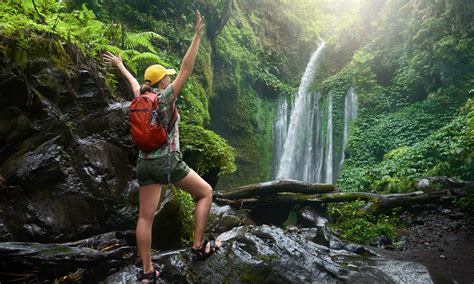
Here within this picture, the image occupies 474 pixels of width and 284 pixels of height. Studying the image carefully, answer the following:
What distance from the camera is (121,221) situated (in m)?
4.48

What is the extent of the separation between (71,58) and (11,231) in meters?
2.37

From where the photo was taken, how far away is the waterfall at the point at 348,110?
61.9 feet

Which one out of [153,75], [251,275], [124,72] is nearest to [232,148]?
[124,72]

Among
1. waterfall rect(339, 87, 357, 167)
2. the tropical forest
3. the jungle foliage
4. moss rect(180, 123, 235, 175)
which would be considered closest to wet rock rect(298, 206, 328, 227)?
the tropical forest

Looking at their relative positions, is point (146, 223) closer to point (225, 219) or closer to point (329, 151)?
point (225, 219)

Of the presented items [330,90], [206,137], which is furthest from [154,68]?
[330,90]

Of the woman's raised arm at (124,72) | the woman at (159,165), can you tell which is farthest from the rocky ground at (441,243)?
the woman's raised arm at (124,72)

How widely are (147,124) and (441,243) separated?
6.72 metres

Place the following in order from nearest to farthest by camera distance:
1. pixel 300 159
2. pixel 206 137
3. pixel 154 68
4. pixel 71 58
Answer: pixel 154 68
pixel 71 58
pixel 206 137
pixel 300 159

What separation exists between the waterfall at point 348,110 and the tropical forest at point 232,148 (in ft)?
0.36

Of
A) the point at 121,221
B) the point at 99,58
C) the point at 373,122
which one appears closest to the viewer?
the point at 121,221

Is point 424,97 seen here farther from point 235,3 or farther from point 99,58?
point 99,58

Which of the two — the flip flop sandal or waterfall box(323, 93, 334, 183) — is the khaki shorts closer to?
the flip flop sandal

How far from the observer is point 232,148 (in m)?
10.1
